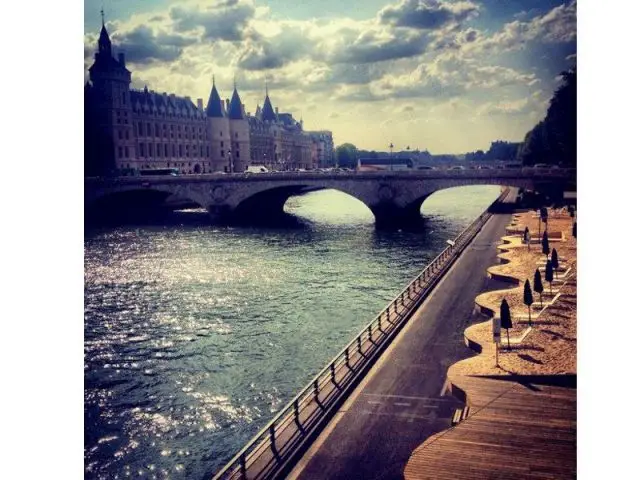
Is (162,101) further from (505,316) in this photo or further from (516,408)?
(516,408)

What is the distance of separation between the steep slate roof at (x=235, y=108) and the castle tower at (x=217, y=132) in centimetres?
165

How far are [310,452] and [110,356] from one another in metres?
9.90

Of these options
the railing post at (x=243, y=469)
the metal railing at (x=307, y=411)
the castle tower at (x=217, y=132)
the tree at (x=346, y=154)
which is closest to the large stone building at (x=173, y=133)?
the castle tower at (x=217, y=132)

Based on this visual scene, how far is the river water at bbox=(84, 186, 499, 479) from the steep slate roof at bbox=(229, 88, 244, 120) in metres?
49.1

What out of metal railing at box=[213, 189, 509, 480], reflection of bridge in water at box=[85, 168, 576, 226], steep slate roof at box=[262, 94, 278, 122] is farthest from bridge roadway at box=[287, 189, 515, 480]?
steep slate roof at box=[262, 94, 278, 122]

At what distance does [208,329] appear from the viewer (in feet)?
65.9

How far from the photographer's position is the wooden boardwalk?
28.8ft

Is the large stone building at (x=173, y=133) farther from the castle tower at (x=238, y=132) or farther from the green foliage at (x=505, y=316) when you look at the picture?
the green foliage at (x=505, y=316)

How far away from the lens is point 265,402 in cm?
1449

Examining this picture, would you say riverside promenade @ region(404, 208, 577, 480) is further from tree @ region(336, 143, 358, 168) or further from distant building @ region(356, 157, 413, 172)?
tree @ region(336, 143, 358, 168)

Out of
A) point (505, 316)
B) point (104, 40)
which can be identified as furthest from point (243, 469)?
point (104, 40)

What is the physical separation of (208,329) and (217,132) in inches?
2634
